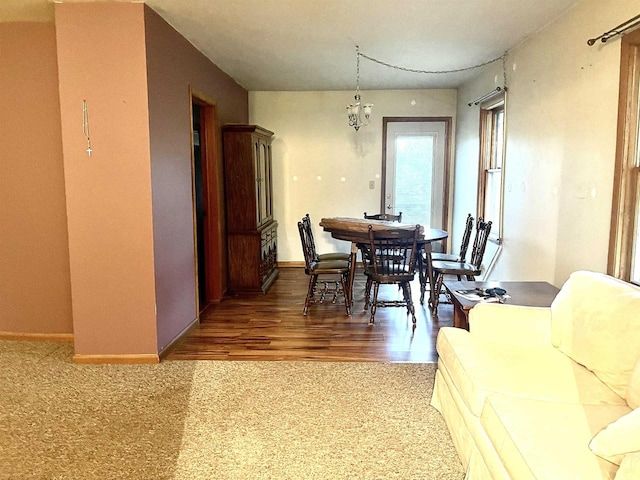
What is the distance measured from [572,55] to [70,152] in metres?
3.53

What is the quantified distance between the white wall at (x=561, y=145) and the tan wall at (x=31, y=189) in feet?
12.5

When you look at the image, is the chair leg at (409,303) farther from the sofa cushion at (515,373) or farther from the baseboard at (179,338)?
the baseboard at (179,338)

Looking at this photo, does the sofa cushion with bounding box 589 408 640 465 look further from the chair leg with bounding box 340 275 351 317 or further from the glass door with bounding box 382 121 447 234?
the glass door with bounding box 382 121 447 234

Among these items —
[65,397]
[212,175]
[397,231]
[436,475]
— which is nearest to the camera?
[436,475]

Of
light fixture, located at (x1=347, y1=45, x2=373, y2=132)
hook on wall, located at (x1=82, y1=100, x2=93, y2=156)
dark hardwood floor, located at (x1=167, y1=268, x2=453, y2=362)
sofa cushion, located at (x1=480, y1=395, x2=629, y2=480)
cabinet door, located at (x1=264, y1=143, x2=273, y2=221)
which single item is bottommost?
dark hardwood floor, located at (x1=167, y1=268, x2=453, y2=362)

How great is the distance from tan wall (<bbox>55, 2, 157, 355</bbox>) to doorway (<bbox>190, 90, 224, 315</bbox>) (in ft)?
4.94

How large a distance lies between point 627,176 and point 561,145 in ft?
2.81

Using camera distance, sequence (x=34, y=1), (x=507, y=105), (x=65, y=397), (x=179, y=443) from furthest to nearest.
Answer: (x=507, y=105) → (x=34, y=1) → (x=65, y=397) → (x=179, y=443)

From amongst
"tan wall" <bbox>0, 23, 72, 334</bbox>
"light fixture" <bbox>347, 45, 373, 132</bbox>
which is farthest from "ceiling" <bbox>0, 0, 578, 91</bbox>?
"tan wall" <bbox>0, 23, 72, 334</bbox>

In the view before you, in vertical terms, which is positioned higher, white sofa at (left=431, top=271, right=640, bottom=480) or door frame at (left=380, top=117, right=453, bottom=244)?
door frame at (left=380, top=117, right=453, bottom=244)

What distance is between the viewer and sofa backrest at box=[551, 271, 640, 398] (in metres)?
2.01

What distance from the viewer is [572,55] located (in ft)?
11.1

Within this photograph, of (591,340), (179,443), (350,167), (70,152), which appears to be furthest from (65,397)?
(350,167)

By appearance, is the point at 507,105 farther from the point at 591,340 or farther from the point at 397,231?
the point at 591,340
